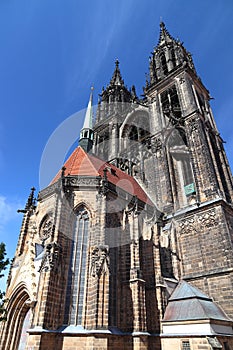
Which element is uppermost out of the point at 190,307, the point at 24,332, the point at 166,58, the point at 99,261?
the point at 166,58

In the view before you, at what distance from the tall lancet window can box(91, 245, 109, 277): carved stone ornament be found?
3.20 ft

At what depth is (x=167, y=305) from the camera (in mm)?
12727

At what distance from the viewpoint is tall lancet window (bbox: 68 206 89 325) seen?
35.6ft

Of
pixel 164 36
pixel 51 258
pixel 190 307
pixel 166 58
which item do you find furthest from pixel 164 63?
pixel 51 258

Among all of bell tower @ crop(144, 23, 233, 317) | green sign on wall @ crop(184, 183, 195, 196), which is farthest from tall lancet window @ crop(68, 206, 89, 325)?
green sign on wall @ crop(184, 183, 195, 196)

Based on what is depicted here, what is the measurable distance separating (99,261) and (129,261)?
2.34m

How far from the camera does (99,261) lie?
10984 mm

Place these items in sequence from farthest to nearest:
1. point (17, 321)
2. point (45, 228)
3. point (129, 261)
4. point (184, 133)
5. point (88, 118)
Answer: point (88, 118)
point (184, 133)
point (45, 228)
point (129, 261)
point (17, 321)

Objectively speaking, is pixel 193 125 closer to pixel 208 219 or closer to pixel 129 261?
pixel 208 219

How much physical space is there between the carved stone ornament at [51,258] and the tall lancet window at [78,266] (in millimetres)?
1005

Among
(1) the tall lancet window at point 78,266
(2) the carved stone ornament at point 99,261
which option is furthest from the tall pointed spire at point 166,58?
(2) the carved stone ornament at point 99,261

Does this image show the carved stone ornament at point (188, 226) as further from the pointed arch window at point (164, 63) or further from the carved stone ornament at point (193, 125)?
the pointed arch window at point (164, 63)

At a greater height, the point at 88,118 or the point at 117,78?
the point at 117,78

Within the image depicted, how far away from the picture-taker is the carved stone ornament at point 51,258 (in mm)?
10711
